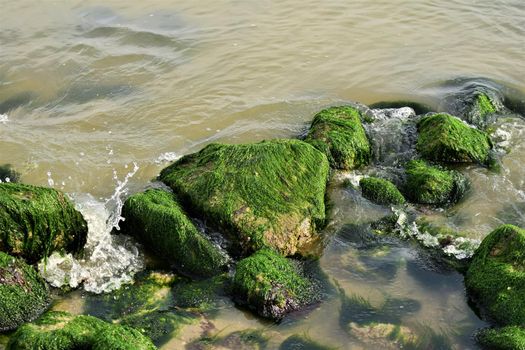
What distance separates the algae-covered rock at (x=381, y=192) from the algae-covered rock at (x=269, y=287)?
1.70 meters

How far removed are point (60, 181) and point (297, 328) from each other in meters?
4.01

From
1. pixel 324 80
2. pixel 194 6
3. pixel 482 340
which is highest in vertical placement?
pixel 194 6

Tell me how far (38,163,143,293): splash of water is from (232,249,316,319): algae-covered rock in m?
1.21

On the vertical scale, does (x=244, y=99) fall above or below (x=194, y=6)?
below

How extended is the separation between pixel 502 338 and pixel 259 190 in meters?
Result: 2.90

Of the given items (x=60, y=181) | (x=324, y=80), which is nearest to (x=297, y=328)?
(x=60, y=181)

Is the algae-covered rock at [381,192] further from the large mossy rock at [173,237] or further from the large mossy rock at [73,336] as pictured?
the large mossy rock at [73,336]

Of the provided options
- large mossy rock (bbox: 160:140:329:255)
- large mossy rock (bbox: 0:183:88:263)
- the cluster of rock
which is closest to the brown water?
the cluster of rock

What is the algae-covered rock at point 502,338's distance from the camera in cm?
485

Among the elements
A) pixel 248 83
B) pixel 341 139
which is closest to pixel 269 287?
pixel 341 139

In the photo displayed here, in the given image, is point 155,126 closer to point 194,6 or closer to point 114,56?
point 114,56

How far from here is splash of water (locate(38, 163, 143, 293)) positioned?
580cm

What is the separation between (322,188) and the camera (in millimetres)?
6816

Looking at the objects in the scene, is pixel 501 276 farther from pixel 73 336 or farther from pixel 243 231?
pixel 73 336
